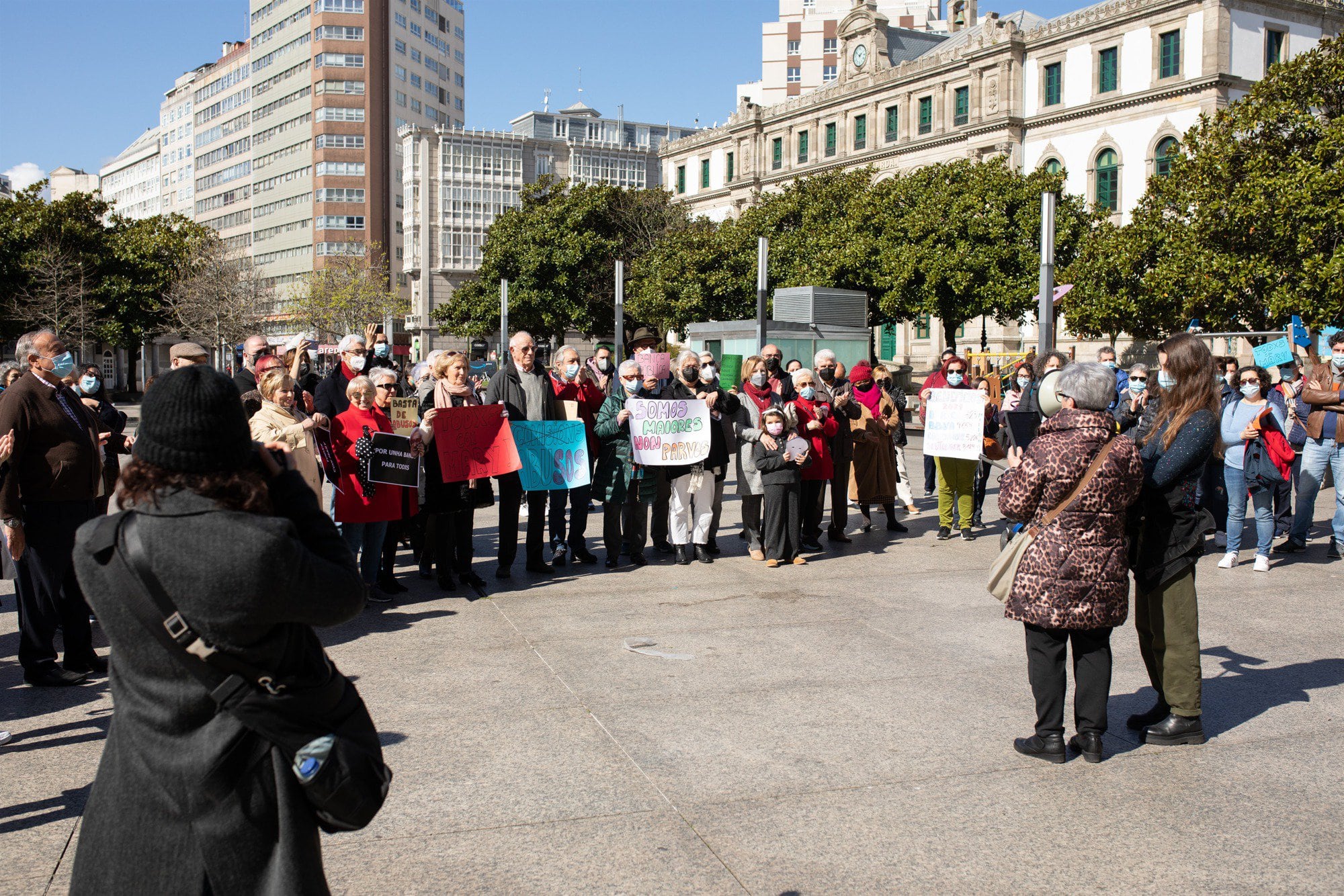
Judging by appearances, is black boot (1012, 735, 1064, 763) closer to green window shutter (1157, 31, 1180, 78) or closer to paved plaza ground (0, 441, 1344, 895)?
paved plaza ground (0, 441, 1344, 895)

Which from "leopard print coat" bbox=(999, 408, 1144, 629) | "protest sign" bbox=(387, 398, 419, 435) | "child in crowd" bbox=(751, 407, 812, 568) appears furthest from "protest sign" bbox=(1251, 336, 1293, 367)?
"protest sign" bbox=(387, 398, 419, 435)

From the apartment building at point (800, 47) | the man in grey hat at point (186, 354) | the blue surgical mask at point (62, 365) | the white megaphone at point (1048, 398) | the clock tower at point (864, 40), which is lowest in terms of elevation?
the white megaphone at point (1048, 398)

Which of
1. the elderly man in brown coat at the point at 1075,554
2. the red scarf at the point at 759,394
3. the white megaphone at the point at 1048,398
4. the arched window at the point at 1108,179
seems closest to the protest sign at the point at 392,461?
the red scarf at the point at 759,394

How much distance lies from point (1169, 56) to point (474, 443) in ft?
158

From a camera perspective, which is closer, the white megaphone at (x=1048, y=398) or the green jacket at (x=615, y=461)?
the white megaphone at (x=1048, y=398)

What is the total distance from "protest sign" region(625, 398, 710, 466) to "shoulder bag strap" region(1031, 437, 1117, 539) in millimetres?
5265

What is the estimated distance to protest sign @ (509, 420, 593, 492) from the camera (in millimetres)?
9656

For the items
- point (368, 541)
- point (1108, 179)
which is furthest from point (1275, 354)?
point (1108, 179)

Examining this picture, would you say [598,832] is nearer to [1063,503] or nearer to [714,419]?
[1063,503]

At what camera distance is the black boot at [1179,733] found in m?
5.31

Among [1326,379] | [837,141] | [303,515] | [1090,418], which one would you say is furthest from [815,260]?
[303,515]

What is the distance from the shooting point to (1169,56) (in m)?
48.2

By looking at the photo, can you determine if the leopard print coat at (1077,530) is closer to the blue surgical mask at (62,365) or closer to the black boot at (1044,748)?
the black boot at (1044,748)

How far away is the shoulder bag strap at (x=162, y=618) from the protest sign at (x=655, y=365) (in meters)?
7.96
